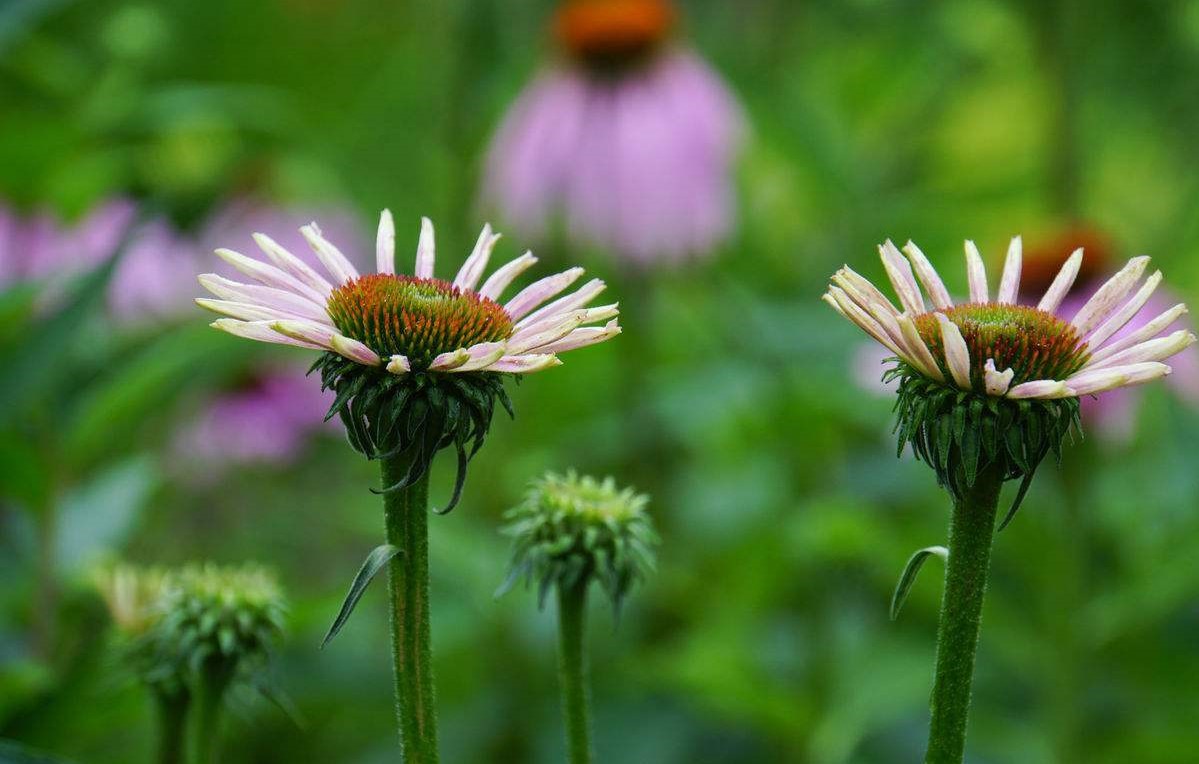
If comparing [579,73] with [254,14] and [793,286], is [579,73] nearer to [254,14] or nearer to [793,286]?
[793,286]


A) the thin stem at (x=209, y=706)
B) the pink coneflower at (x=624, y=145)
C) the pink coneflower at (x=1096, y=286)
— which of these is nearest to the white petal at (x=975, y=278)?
the thin stem at (x=209, y=706)

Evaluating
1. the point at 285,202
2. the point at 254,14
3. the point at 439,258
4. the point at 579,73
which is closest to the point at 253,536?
the point at 439,258

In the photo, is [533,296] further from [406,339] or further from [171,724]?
[171,724]

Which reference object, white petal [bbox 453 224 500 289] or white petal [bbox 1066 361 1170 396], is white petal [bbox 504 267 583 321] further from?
white petal [bbox 1066 361 1170 396]

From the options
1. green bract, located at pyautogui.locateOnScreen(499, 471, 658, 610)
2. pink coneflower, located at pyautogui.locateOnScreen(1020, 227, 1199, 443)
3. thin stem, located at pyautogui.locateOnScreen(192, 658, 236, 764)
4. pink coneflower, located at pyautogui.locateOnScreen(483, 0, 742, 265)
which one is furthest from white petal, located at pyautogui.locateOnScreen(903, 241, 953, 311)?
pink coneflower, located at pyautogui.locateOnScreen(483, 0, 742, 265)

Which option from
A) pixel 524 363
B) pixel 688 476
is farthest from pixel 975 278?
pixel 688 476

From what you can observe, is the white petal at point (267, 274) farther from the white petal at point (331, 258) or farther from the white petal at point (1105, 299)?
the white petal at point (1105, 299)
